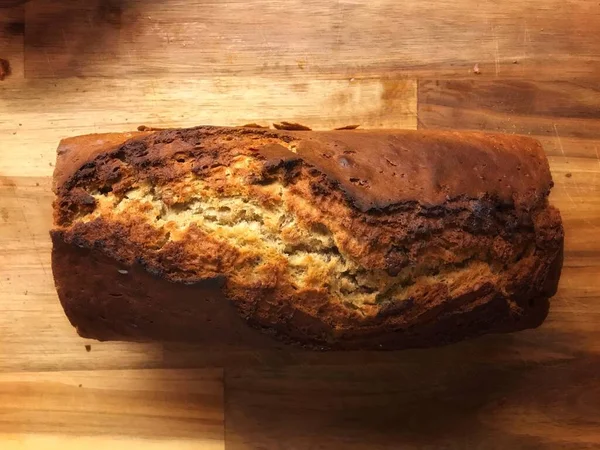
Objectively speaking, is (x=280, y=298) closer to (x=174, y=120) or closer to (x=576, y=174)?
(x=174, y=120)

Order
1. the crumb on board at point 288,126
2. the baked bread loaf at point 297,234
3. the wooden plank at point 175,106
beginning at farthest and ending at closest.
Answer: the wooden plank at point 175,106 → the crumb on board at point 288,126 → the baked bread loaf at point 297,234

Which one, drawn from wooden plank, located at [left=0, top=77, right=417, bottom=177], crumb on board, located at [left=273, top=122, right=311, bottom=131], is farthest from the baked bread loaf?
wooden plank, located at [left=0, top=77, right=417, bottom=177]

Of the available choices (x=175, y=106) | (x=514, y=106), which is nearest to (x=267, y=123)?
(x=175, y=106)

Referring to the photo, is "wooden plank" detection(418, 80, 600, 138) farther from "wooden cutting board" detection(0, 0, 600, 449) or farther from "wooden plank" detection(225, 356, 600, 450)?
"wooden plank" detection(225, 356, 600, 450)

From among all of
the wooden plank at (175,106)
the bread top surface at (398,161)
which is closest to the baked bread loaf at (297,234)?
the bread top surface at (398,161)

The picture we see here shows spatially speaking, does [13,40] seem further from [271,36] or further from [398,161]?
[398,161]

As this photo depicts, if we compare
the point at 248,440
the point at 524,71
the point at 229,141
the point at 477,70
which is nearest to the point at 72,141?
the point at 229,141

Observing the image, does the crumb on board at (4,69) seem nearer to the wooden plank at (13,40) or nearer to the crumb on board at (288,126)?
the wooden plank at (13,40)
